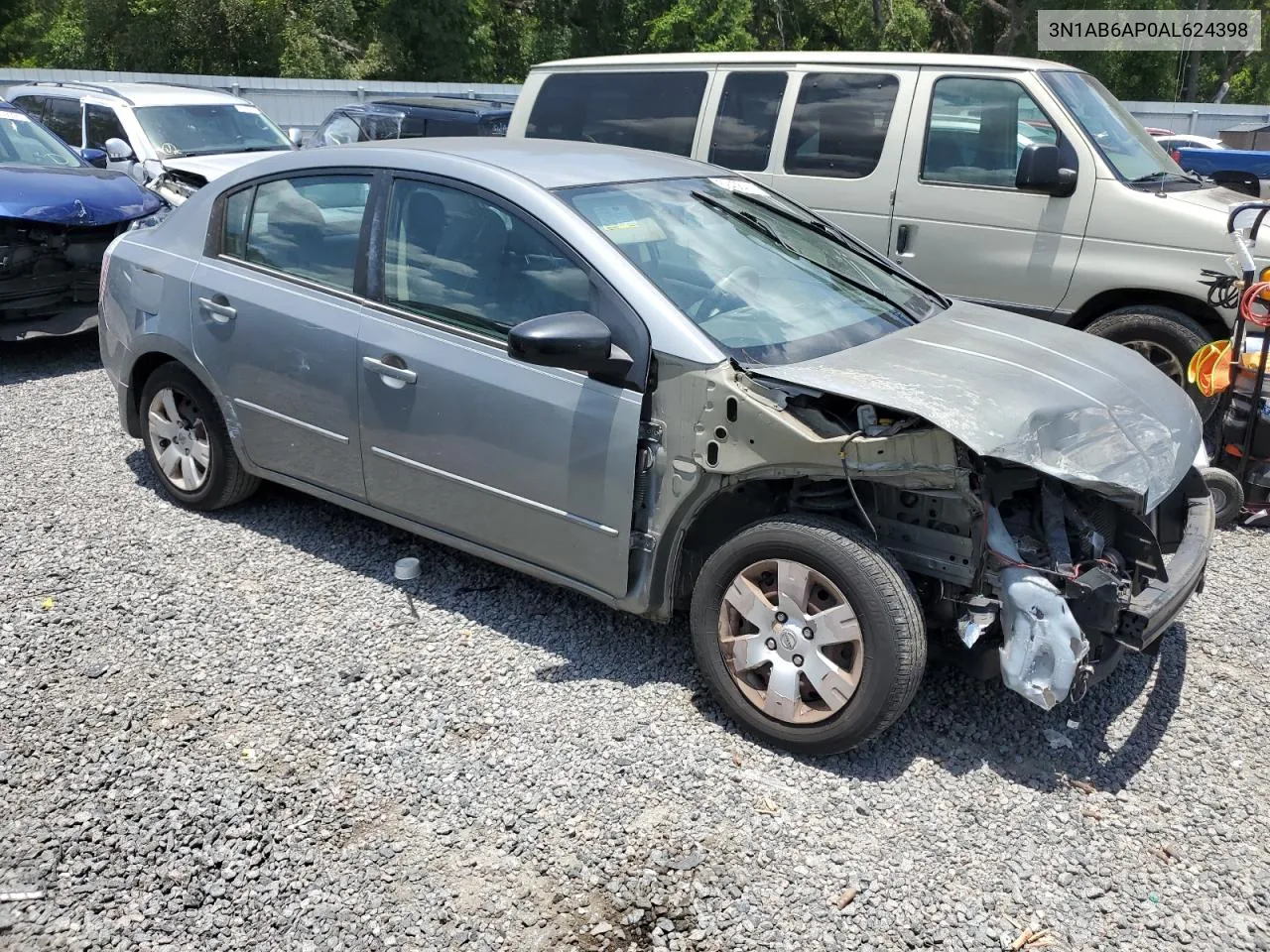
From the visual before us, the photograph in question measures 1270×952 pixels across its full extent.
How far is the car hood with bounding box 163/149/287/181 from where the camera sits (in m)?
10.0

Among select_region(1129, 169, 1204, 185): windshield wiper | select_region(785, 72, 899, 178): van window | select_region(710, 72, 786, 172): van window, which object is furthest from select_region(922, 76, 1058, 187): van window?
select_region(710, 72, 786, 172): van window

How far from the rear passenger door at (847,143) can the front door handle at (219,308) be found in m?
3.84

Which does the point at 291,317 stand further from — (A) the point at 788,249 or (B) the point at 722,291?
(A) the point at 788,249

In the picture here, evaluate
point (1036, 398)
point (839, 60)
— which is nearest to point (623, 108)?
point (839, 60)

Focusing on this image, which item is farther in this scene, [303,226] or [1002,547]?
[303,226]

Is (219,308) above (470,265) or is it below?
below

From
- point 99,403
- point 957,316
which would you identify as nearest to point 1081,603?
point 957,316

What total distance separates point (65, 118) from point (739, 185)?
378 inches

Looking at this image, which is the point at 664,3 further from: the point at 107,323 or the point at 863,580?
the point at 863,580

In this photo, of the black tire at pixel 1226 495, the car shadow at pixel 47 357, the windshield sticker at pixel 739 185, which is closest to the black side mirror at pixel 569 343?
the windshield sticker at pixel 739 185

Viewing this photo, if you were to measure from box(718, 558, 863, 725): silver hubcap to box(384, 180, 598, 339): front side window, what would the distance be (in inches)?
43.5

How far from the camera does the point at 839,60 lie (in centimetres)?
702

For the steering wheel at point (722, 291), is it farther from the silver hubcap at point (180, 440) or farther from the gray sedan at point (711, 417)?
the silver hubcap at point (180, 440)

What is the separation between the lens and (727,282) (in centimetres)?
400
